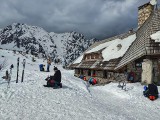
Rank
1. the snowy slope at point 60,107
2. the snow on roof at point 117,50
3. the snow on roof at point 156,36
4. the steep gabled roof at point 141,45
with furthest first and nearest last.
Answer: the snow on roof at point 117,50
the steep gabled roof at point 141,45
the snow on roof at point 156,36
the snowy slope at point 60,107

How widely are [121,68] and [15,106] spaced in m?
15.0

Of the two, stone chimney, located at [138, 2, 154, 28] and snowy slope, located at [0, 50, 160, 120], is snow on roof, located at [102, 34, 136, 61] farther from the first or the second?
snowy slope, located at [0, 50, 160, 120]

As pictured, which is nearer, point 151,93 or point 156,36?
point 151,93

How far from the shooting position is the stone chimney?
97.5 ft

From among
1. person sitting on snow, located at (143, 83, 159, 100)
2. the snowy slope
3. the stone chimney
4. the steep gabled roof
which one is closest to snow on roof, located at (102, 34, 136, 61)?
the steep gabled roof

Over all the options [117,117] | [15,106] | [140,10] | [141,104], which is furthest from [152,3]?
[15,106]

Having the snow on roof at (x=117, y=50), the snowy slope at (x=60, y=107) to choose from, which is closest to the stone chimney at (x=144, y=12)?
the snow on roof at (x=117, y=50)

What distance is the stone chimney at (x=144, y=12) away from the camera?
97.5ft

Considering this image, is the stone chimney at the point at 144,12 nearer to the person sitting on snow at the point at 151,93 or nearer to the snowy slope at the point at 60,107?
the person sitting on snow at the point at 151,93

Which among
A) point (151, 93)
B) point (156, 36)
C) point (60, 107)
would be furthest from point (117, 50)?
point (60, 107)

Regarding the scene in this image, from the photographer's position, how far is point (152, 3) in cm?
2945

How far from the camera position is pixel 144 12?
30.2 meters

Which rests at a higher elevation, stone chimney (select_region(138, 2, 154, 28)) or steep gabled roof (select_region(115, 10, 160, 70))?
stone chimney (select_region(138, 2, 154, 28))

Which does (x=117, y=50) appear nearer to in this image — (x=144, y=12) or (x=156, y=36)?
(x=144, y=12)
